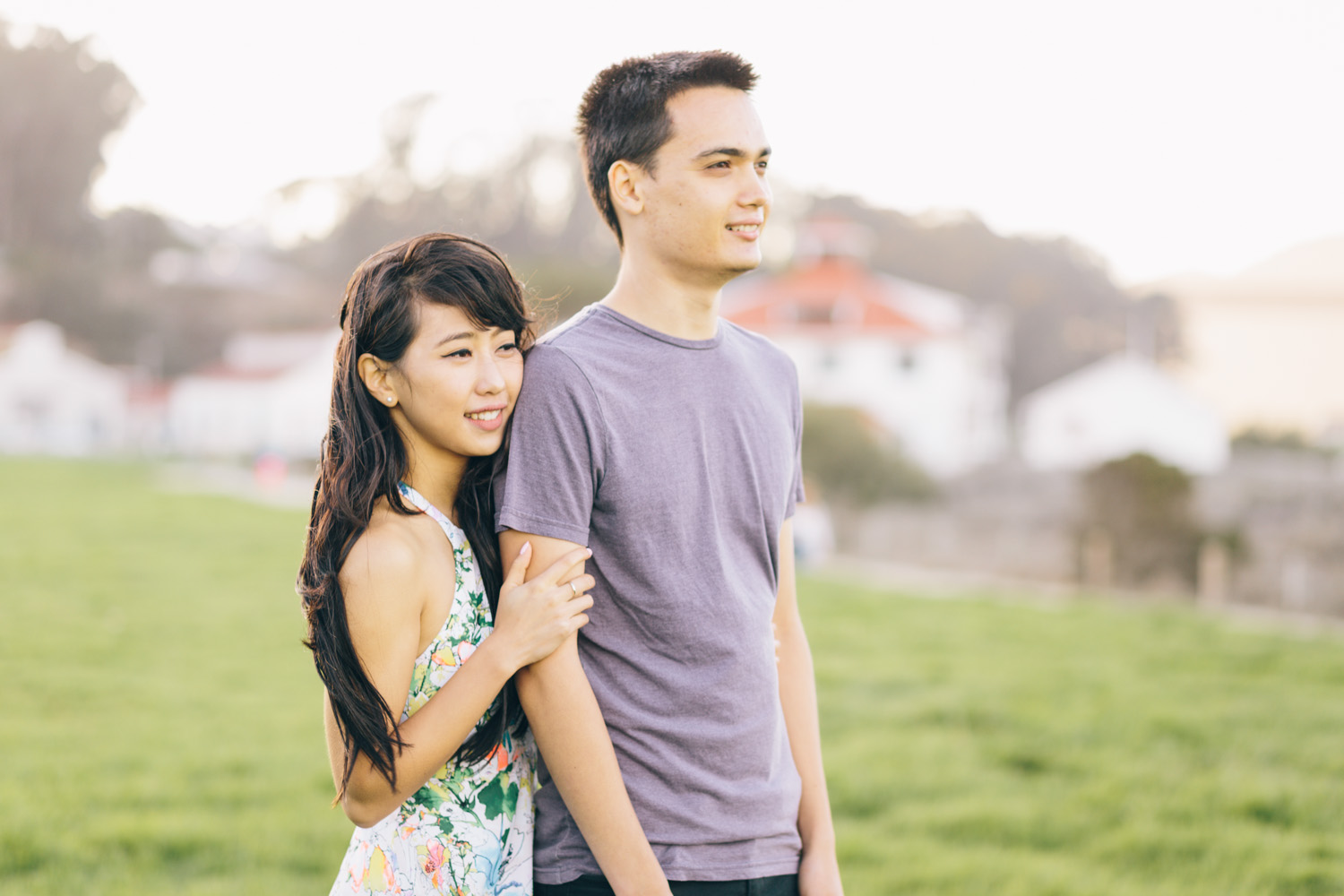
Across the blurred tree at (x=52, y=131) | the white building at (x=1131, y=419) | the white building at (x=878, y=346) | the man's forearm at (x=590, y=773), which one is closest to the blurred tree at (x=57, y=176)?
the blurred tree at (x=52, y=131)

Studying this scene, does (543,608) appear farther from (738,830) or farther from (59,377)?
(59,377)

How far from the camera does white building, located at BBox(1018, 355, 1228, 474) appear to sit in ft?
130

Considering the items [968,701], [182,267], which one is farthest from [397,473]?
[182,267]

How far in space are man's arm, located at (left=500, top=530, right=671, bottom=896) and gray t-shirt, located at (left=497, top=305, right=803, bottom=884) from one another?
0.07 meters

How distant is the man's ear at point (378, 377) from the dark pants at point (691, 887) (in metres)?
0.93

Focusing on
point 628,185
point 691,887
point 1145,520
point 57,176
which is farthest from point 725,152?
point 57,176

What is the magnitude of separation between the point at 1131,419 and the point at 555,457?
4074cm

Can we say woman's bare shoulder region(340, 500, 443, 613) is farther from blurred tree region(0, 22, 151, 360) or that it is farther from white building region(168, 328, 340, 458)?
blurred tree region(0, 22, 151, 360)

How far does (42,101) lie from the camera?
60.5 meters

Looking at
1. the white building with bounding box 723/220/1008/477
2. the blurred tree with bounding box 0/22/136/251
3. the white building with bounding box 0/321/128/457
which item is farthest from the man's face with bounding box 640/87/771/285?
the blurred tree with bounding box 0/22/136/251

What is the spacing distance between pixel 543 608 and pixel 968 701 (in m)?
5.41

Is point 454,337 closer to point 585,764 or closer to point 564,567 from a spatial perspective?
point 564,567

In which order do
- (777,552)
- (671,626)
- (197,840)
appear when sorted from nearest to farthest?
(671,626) < (777,552) < (197,840)

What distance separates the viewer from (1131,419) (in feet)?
130
